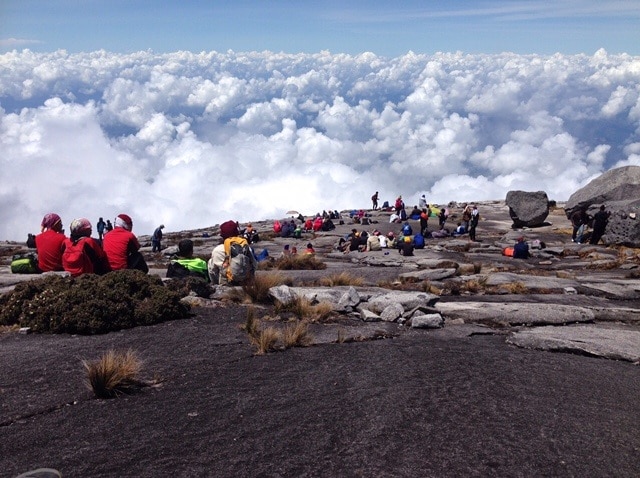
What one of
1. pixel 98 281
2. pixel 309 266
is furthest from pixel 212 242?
pixel 98 281

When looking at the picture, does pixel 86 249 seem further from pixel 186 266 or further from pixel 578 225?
pixel 578 225

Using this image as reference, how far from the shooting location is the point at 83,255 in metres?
10.9

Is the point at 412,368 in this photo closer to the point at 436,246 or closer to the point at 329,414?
the point at 329,414

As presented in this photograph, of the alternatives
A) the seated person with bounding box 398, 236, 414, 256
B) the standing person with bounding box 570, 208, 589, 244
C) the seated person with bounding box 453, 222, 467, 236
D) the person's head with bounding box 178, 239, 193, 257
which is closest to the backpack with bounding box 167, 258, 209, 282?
the person's head with bounding box 178, 239, 193, 257

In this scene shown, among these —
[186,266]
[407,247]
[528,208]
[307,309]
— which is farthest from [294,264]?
[528,208]

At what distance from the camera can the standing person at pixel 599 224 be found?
27.3m

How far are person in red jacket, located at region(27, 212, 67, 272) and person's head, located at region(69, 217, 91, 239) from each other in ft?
4.35

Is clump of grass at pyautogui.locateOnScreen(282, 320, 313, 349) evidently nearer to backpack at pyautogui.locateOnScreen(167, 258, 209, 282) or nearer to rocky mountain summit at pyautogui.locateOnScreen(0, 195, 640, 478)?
rocky mountain summit at pyautogui.locateOnScreen(0, 195, 640, 478)

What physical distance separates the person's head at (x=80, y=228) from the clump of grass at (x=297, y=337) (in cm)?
438

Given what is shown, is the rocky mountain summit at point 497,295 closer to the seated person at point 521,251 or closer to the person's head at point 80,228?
the seated person at point 521,251

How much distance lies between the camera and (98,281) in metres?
9.99

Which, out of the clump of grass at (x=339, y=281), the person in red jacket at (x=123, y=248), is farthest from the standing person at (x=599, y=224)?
the person in red jacket at (x=123, y=248)

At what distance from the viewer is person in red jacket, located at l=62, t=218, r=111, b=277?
10.9 m

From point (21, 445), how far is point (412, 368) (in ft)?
14.1
